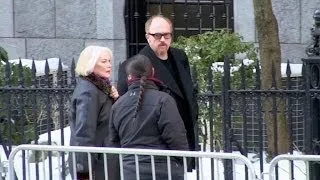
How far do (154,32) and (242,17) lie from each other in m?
5.72

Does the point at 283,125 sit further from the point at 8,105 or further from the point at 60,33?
the point at 60,33

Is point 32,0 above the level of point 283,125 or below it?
above

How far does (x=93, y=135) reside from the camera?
712cm

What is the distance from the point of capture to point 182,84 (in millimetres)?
7523

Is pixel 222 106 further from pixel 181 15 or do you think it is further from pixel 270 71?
pixel 181 15

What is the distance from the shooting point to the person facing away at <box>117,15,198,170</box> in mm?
7426

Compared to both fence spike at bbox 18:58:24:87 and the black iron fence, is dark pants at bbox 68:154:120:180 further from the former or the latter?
fence spike at bbox 18:58:24:87

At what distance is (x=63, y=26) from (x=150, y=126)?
686 cm

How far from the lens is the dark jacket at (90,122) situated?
7.10m

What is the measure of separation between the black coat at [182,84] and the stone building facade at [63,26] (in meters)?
5.57

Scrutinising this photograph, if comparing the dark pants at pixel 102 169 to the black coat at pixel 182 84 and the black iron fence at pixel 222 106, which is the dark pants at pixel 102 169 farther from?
the black iron fence at pixel 222 106

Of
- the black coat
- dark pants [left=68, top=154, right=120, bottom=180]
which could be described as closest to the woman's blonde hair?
the black coat

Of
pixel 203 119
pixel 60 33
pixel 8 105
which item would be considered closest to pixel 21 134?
pixel 8 105

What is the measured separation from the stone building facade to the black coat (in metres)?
5.57
